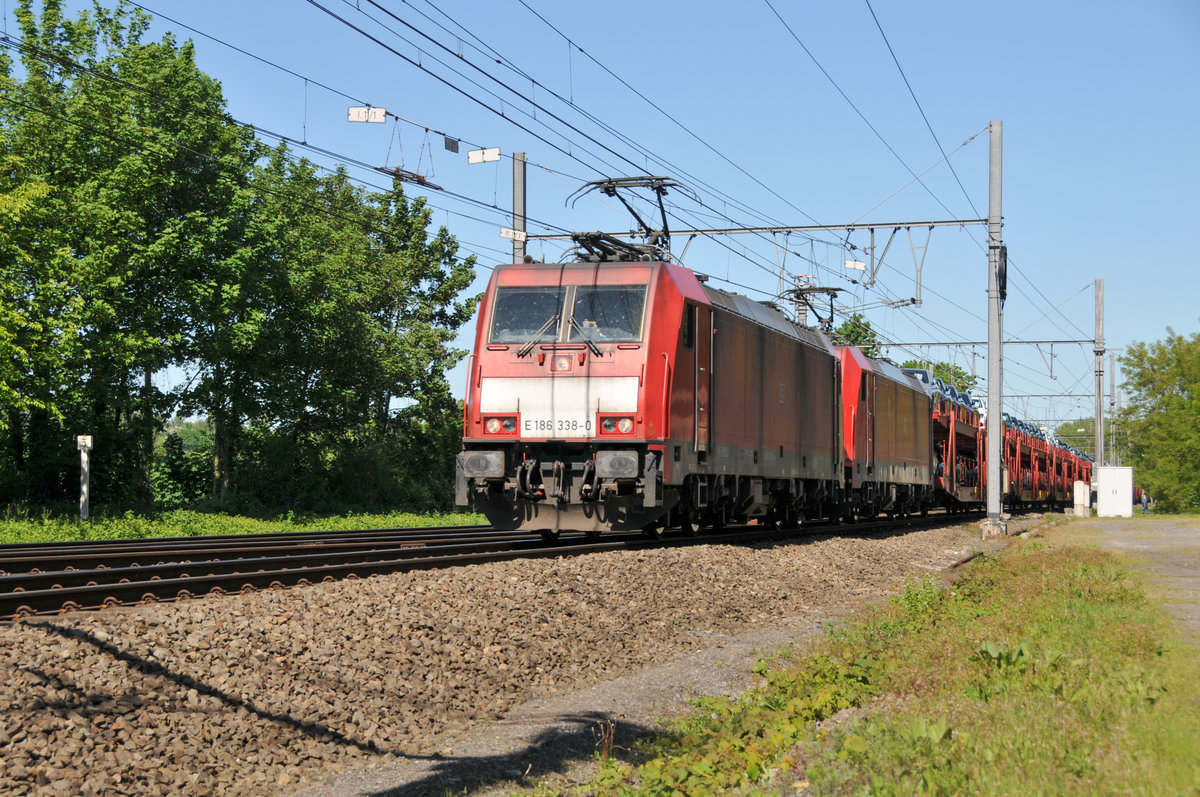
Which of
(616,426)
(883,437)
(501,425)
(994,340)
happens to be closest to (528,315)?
(501,425)

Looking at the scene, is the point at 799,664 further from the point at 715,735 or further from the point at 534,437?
the point at 534,437

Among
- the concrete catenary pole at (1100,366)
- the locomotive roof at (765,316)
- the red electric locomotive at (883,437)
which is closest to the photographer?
the locomotive roof at (765,316)

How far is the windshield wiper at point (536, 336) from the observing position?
1563 centimetres

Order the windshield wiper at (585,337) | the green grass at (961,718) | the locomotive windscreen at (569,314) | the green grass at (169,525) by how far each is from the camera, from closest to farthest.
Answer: the green grass at (961,718) → the windshield wiper at (585,337) → the locomotive windscreen at (569,314) → the green grass at (169,525)

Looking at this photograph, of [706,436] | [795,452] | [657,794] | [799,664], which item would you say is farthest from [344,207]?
[657,794]

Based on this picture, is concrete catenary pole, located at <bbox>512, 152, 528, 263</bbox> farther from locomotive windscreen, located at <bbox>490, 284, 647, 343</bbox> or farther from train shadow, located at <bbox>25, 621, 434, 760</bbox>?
train shadow, located at <bbox>25, 621, 434, 760</bbox>

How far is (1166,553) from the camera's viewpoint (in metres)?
20.0

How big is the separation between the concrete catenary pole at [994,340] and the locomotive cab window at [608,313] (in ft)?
49.2

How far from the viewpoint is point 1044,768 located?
5035 mm

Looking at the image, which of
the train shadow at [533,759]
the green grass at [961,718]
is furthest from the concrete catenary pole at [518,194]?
the train shadow at [533,759]

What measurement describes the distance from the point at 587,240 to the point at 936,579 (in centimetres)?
734

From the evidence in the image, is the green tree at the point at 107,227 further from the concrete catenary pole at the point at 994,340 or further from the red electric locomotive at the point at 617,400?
the concrete catenary pole at the point at 994,340

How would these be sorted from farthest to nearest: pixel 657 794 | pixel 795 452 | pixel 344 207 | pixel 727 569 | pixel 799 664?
pixel 344 207, pixel 795 452, pixel 727 569, pixel 799 664, pixel 657 794

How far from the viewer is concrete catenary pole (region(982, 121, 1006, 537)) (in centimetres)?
2750
